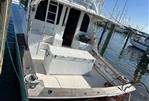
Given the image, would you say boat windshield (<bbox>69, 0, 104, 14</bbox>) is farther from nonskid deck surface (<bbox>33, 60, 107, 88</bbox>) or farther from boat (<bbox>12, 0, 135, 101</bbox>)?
nonskid deck surface (<bbox>33, 60, 107, 88</bbox>)

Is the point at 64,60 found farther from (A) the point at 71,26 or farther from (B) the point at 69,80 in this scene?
(A) the point at 71,26

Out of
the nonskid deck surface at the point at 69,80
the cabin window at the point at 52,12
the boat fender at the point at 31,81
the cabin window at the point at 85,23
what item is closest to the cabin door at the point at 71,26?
the cabin window at the point at 85,23

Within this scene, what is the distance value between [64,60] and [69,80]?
0.80 metres

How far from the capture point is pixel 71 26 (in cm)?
972

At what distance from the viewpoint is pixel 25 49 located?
7.40 meters

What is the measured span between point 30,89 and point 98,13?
5.83 m

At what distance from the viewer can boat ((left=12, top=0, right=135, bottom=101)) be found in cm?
571

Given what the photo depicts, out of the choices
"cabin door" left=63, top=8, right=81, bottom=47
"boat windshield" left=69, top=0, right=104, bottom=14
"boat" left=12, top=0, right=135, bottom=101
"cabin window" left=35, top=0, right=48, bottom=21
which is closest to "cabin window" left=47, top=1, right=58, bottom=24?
"boat" left=12, top=0, right=135, bottom=101

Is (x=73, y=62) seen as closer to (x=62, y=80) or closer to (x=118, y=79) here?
(x=62, y=80)

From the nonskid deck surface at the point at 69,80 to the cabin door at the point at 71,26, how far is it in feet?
7.33

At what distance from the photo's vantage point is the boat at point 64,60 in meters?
5.71

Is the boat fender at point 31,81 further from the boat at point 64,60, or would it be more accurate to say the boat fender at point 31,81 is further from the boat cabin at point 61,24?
the boat cabin at point 61,24

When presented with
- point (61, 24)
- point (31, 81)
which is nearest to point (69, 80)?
point (31, 81)

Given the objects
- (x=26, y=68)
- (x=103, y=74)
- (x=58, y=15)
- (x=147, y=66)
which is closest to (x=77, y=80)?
(x=103, y=74)
